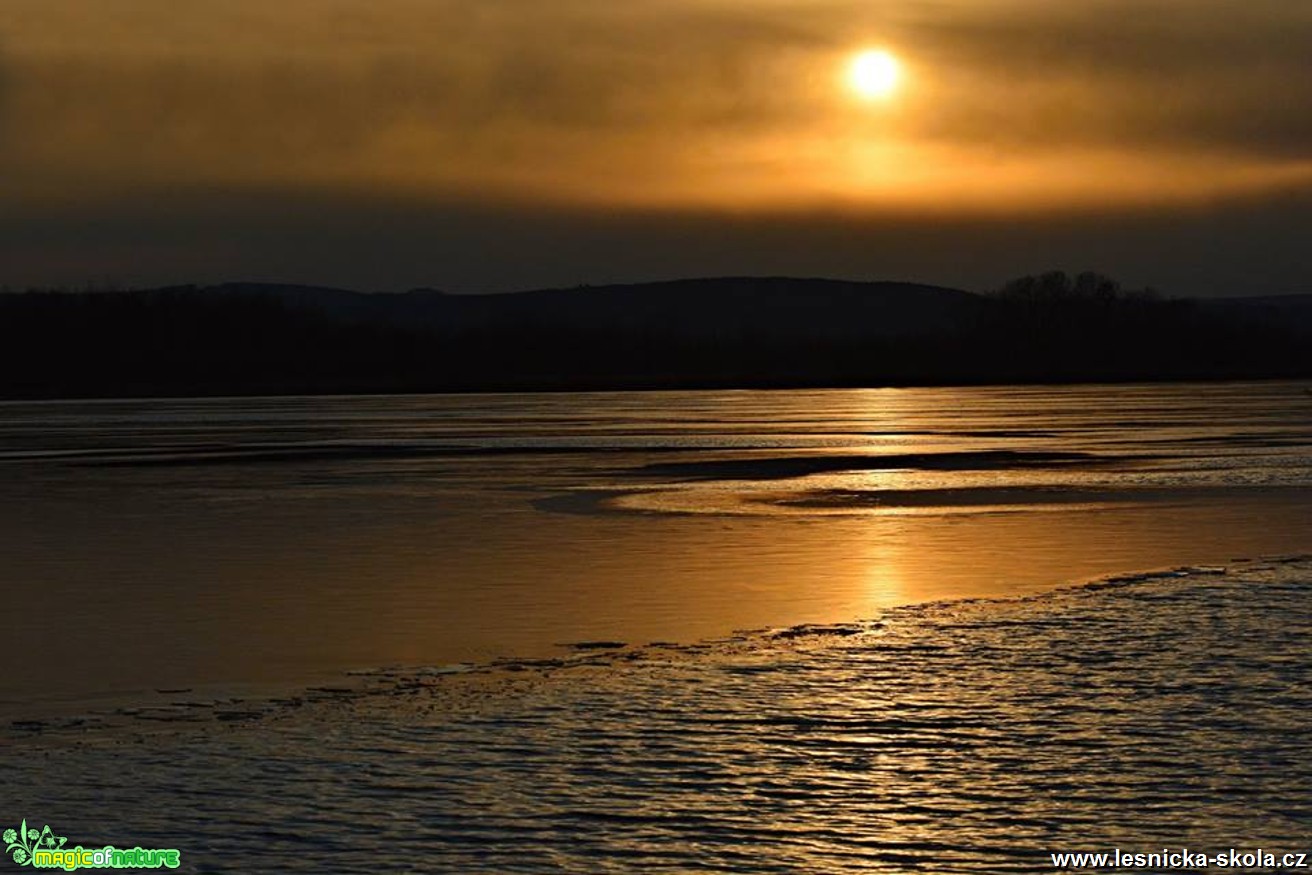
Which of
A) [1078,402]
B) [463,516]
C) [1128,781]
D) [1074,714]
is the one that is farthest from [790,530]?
[1078,402]

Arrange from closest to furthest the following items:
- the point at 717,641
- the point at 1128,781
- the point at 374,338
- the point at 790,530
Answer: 1. the point at 1128,781
2. the point at 717,641
3. the point at 790,530
4. the point at 374,338

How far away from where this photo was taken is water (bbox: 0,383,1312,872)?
29.3ft

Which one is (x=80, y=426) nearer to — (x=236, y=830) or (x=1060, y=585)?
(x=1060, y=585)

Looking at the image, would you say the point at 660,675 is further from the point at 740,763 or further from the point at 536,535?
the point at 536,535

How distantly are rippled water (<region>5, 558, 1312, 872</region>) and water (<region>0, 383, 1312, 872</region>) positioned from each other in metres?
0.03

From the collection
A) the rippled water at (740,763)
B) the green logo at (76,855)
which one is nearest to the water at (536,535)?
the rippled water at (740,763)

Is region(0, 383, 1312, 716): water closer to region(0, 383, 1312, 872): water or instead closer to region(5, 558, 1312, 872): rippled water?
region(0, 383, 1312, 872): water

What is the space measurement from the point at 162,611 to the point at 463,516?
995 centimetres

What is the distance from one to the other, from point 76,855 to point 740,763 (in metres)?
3.51

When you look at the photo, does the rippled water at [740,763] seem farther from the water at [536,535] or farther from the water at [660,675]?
the water at [536,535]

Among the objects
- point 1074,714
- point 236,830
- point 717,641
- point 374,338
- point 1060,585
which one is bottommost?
point 236,830

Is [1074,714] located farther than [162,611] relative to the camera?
No

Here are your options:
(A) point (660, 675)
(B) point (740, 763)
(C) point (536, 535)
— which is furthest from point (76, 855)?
(C) point (536, 535)

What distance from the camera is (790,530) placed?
23812mm
